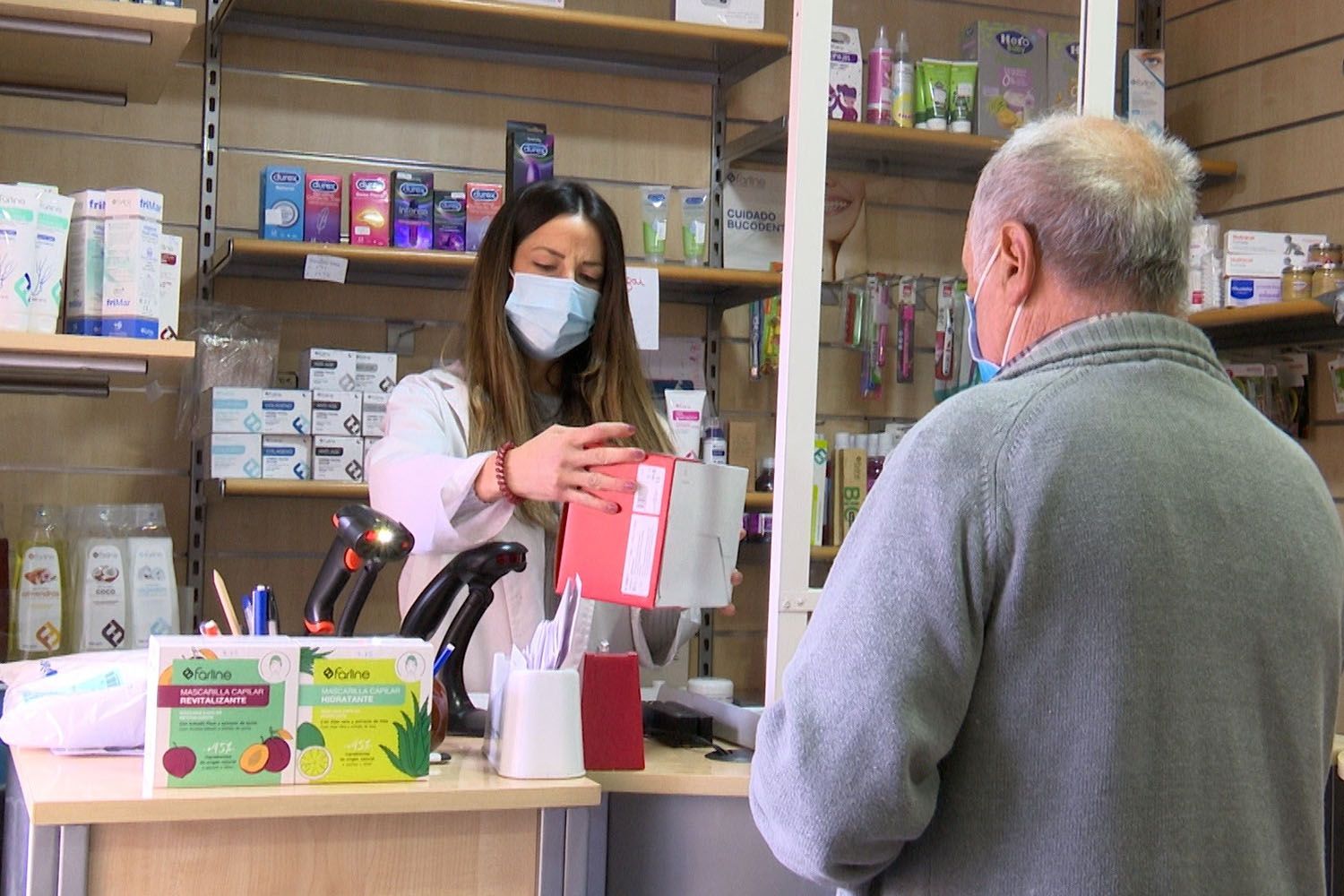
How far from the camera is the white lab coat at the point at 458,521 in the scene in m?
2.33

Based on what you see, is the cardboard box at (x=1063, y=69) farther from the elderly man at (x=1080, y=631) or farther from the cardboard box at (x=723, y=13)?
the elderly man at (x=1080, y=631)

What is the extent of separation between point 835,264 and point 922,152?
1.01 ft

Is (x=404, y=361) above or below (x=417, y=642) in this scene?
above

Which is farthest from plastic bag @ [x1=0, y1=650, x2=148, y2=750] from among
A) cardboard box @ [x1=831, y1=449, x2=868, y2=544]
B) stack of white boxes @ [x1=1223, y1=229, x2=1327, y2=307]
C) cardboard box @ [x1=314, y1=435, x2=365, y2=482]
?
stack of white boxes @ [x1=1223, y1=229, x2=1327, y2=307]

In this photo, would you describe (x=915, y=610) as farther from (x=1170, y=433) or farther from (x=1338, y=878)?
(x=1338, y=878)

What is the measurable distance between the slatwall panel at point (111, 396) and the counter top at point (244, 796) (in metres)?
1.79

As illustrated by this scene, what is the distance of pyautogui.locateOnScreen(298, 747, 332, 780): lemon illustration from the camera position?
1.70m

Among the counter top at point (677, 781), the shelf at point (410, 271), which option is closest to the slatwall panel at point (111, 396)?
the shelf at point (410, 271)

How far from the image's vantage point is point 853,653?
126cm

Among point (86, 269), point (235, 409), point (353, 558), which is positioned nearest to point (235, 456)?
point (235, 409)

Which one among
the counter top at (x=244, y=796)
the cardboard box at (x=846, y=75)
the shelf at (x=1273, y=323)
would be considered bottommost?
the counter top at (x=244, y=796)

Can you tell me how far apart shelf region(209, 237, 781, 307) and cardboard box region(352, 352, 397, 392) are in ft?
0.73

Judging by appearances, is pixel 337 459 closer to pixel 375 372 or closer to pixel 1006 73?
pixel 375 372

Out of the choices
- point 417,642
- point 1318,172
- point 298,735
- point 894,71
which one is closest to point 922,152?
point 894,71
